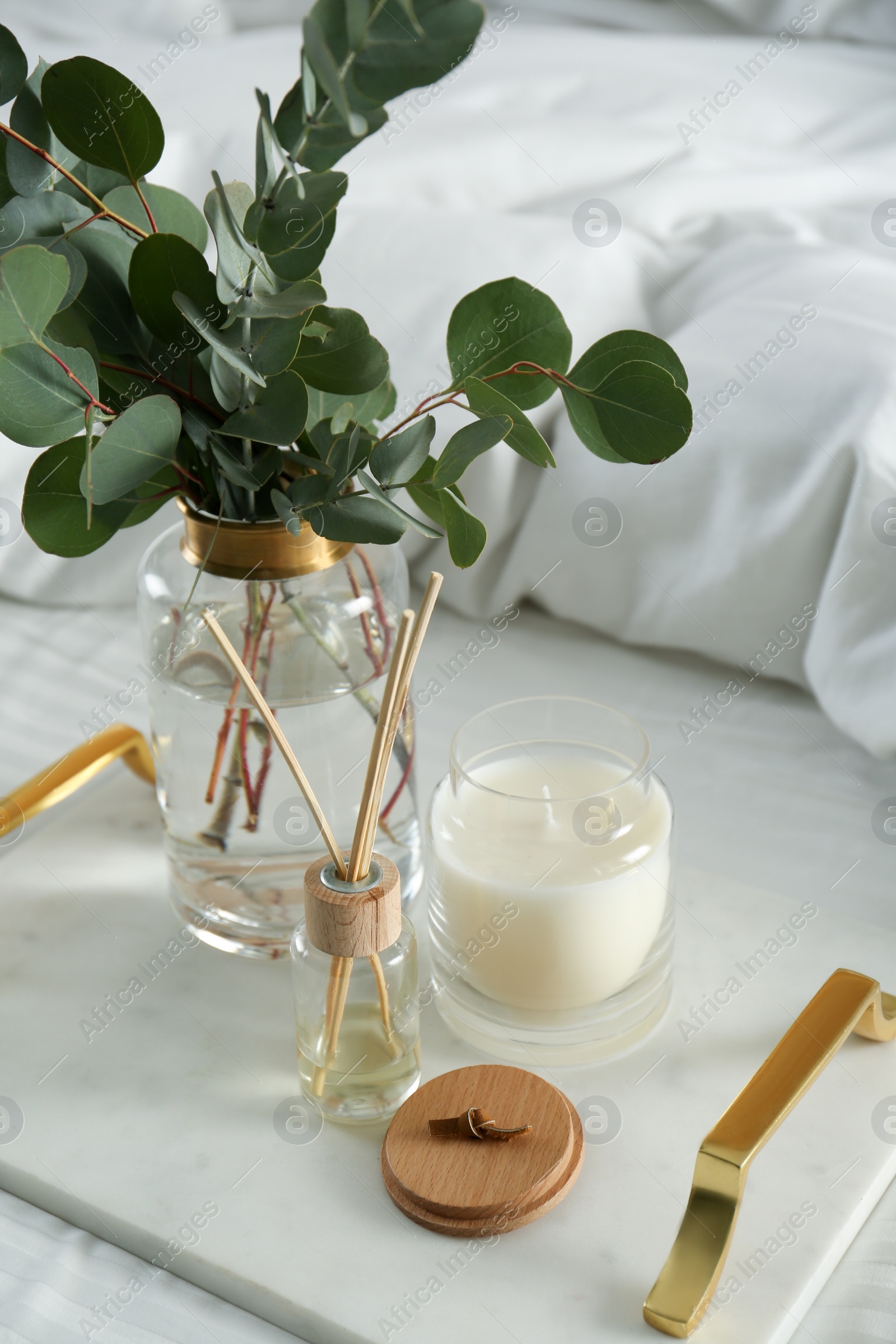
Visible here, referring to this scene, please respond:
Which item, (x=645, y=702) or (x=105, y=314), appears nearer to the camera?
(x=105, y=314)

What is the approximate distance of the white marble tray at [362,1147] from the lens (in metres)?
0.43

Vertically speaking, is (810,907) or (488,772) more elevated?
(488,772)

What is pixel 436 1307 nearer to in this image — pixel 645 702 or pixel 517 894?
pixel 517 894

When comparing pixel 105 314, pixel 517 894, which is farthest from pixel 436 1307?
pixel 105 314

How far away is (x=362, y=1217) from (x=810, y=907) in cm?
27

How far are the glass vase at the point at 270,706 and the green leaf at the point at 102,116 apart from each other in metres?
0.14

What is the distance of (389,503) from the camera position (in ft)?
1.47

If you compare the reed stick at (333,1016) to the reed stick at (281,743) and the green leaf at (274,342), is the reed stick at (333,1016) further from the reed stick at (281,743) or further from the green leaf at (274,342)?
the green leaf at (274,342)

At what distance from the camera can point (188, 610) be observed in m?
0.55

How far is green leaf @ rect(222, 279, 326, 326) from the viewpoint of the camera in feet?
1.26

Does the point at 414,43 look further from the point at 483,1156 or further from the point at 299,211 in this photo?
the point at 483,1156

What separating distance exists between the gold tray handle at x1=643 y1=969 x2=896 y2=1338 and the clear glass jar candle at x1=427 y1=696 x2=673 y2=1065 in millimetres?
72

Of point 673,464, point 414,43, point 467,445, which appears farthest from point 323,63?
point 673,464

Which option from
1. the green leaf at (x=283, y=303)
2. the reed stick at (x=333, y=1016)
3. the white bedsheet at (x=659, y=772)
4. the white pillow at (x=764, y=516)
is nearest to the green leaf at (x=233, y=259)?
→ the green leaf at (x=283, y=303)
